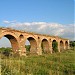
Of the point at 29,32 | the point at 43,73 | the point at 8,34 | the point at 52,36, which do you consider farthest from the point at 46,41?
the point at 43,73

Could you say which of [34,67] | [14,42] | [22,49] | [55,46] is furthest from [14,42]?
[34,67]

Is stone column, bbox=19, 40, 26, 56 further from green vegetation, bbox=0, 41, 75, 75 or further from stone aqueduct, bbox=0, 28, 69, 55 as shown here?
green vegetation, bbox=0, 41, 75, 75

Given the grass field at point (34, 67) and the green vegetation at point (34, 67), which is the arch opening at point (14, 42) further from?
the grass field at point (34, 67)

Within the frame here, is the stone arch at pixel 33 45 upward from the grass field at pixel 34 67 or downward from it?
upward

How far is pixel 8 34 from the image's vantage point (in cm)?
2738

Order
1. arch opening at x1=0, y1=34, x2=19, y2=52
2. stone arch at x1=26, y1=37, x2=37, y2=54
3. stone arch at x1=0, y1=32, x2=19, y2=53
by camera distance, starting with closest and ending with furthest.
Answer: stone arch at x1=0, y1=32, x2=19, y2=53 → arch opening at x1=0, y1=34, x2=19, y2=52 → stone arch at x1=26, y1=37, x2=37, y2=54

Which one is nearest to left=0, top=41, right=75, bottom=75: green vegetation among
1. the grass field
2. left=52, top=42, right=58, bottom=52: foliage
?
the grass field

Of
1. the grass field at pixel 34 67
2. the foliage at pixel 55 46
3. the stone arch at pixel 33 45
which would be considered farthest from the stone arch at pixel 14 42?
the foliage at pixel 55 46

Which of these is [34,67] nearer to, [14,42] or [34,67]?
[34,67]

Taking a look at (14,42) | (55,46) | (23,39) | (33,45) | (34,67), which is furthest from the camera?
(55,46)

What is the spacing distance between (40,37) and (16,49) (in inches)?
348

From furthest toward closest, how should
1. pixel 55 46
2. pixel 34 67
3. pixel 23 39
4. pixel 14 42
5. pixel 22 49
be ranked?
pixel 55 46 → pixel 23 39 → pixel 22 49 → pixel 14 42 → pixel 34 67

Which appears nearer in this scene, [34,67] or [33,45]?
[34,67]

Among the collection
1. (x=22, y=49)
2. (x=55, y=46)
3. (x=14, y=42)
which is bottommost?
(x=22, y=49)
